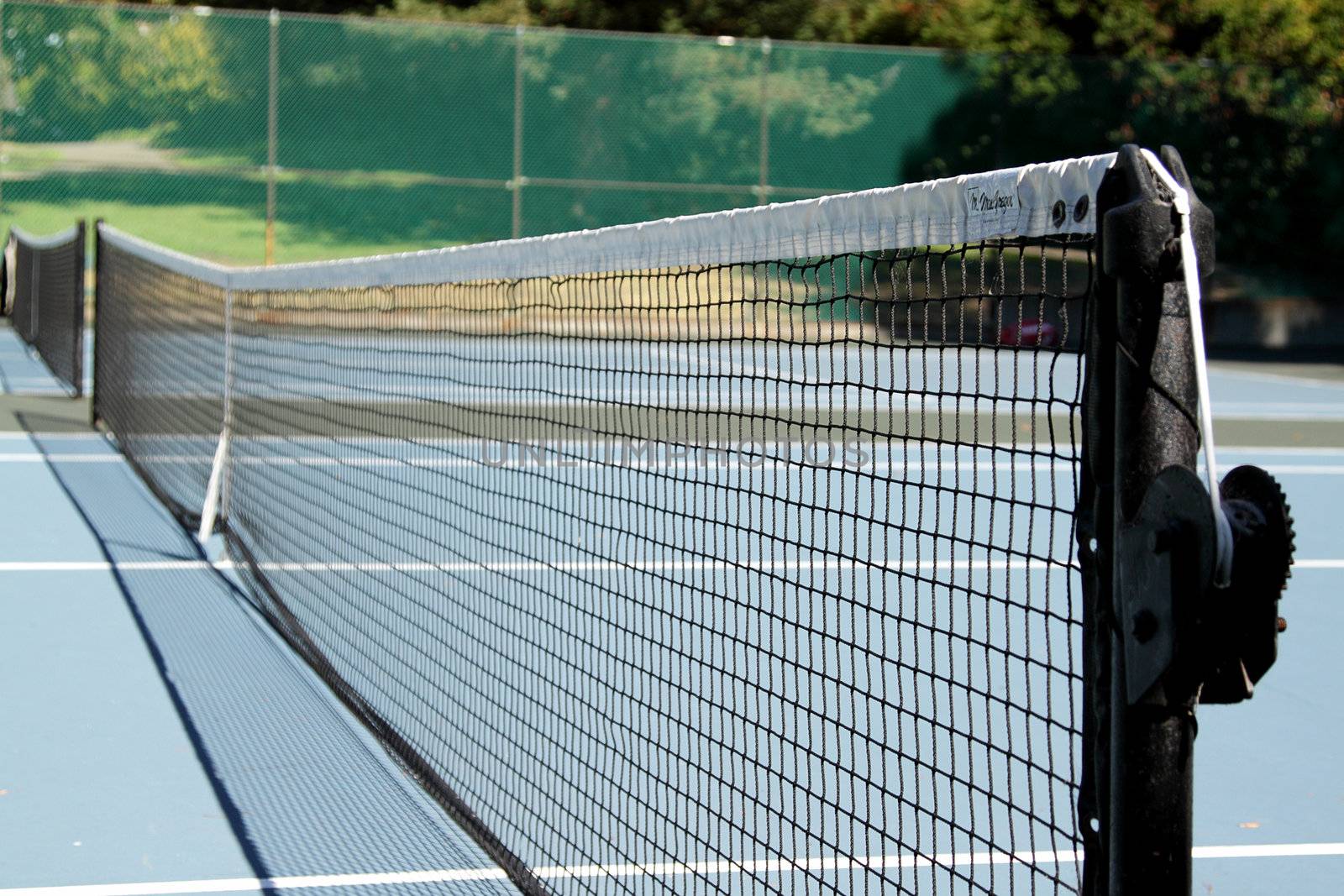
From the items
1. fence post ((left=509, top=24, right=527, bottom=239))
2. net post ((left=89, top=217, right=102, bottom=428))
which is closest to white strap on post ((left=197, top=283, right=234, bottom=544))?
net post ((left=89, top=217, right=102, bottom=428))

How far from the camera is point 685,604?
21.5 ft

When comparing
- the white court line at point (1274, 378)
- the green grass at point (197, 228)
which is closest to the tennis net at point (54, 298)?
the green grass at point (197, 228)

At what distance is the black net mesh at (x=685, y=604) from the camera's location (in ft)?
8.66

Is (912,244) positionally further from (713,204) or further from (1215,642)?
(713,204)

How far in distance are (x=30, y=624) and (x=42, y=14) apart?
1518cm

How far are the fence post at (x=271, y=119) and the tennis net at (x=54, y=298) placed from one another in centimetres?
288

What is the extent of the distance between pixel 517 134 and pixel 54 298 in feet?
23.9

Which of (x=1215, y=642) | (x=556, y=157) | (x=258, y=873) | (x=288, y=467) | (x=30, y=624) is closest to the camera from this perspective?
(x=1215, y=642)

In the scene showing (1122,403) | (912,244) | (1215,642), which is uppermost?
(912,244)

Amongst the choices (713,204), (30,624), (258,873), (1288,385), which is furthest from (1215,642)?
(713,204)

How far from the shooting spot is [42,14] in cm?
1877

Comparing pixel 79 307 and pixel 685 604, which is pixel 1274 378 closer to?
pixel 79 307

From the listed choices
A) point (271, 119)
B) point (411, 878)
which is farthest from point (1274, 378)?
point (411, 878)

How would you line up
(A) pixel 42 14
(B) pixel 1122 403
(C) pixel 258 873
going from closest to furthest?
(B) pixel 1122 403 → (C) pixel 258 873 → (A) pixel 42 14
